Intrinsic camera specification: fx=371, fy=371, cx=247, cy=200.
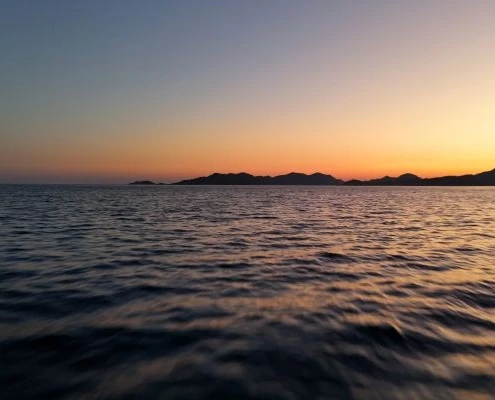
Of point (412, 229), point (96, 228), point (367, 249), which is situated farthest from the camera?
point (412, 229)

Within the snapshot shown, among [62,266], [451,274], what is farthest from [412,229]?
[62,266]

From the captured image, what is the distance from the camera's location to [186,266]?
15.3 metres

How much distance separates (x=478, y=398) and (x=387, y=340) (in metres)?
2.40

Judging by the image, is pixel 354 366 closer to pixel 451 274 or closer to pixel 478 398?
pixel 478 398

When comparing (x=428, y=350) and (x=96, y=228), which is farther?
(x=96, y=228)

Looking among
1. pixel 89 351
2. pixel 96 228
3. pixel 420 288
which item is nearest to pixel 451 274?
pixel 420 288

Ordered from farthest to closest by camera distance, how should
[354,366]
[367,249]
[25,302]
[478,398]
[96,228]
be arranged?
[96,228] → [367,249] → [25,302] → [354,366] → [478,398]

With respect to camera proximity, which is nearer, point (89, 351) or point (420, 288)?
point (89, 351)

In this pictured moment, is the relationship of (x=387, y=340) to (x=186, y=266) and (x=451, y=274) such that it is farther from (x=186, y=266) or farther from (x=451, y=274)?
(x=186, y=266)

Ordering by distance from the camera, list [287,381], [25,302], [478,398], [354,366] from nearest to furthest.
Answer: [478,398] < [287,381] < [354,366] < [25,302]

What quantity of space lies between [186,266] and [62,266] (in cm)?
482

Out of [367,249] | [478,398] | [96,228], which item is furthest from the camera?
[96,228]

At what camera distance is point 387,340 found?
828 cm

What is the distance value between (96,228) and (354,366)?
23826 millimetres
